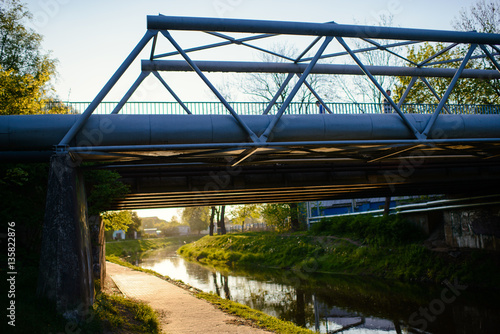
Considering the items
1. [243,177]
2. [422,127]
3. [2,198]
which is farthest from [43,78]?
[422,127]

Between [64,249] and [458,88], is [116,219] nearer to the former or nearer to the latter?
[64,249]

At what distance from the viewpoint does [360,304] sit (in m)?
19.0

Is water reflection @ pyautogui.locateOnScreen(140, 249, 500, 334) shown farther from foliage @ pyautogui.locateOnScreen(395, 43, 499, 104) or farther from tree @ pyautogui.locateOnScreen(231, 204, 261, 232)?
tree @ pyautogui.locateOnScreen(231, 204, 261, 232)

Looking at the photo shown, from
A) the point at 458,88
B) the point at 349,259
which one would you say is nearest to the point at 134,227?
the point at 349,259

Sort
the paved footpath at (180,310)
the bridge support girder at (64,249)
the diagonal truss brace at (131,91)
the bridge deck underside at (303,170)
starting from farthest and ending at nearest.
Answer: the bridge deck underside at (303,170), the diagonal truss brace at (131,91), the paved footpath at (180,310), the bridge support girder at (64,249)

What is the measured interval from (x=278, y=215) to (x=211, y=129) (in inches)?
1293

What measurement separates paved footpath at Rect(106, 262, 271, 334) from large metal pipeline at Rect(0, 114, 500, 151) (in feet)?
18.5

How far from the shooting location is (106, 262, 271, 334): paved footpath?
12.8 m

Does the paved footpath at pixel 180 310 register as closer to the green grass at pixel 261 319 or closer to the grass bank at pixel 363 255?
the green grass at pixel 261 319

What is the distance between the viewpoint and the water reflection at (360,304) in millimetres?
15172

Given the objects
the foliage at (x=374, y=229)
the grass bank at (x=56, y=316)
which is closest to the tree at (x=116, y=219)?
the grass bank at (x=56, y=316)

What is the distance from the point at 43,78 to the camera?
16344 mm

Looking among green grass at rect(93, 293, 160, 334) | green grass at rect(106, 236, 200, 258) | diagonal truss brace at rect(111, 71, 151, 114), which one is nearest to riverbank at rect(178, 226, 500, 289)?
green grass at rect(106, 236, 200, 258)

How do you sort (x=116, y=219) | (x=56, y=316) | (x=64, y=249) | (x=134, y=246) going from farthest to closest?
(x=134, y=246)
(x=116, y=219)
(x=64, y=249)
(x=56, y=316)
